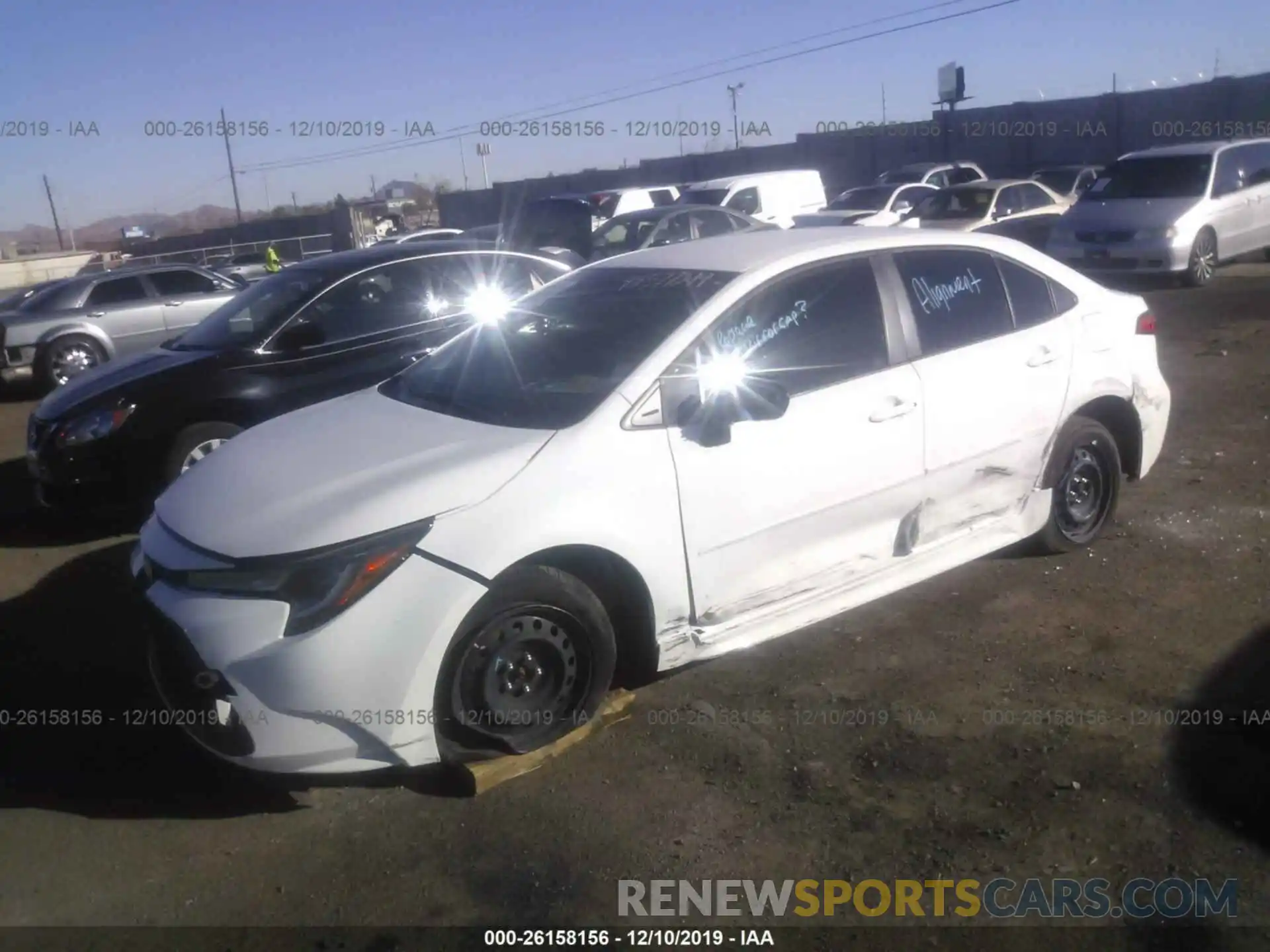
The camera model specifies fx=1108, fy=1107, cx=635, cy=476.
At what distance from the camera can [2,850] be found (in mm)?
3633

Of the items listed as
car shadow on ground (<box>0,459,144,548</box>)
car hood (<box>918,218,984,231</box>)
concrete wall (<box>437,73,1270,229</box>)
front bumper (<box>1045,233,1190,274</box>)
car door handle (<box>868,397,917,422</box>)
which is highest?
concrete wall (<box>437,73,1270,229</box>)

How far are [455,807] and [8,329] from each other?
11562 millimetres

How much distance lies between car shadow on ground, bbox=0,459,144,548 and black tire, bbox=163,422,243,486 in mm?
699

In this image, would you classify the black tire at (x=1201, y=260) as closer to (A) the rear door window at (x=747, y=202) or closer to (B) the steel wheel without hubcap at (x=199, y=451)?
(A) the rear door window at (x=747, y=202)

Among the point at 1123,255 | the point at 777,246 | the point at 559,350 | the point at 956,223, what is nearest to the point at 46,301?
the point at 559,350

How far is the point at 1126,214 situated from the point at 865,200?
273 inches

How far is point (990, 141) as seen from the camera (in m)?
32.2

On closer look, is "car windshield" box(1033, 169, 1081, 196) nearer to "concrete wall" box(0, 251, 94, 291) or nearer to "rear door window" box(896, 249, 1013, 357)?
"rear door window" box(896, 249, 1013, 357)

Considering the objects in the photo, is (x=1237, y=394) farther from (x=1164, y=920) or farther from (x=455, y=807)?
(x=455, y=807)

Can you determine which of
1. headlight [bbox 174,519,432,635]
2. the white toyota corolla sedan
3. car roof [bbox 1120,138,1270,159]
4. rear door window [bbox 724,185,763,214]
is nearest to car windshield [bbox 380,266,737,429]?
the white toyota corolla sedan

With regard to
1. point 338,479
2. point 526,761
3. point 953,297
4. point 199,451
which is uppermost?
point 953,297

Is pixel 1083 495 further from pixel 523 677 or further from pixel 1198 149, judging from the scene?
pixel 1198 149

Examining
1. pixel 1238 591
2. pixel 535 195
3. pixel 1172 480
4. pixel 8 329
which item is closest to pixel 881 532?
pixel 1238 591

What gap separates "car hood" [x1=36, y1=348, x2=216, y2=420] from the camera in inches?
262
